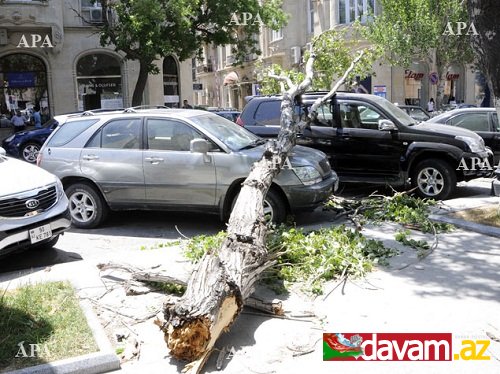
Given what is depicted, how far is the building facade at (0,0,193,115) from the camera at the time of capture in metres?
24.3

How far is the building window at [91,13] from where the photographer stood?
85.7 feet

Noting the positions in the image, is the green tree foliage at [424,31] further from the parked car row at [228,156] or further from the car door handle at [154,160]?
the car door handle at [154,160]

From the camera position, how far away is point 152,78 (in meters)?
28.6


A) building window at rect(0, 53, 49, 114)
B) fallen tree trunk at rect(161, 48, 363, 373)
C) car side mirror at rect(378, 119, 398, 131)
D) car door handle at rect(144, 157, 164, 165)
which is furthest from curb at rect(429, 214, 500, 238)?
building window at rect(0, 53, 49, 114)

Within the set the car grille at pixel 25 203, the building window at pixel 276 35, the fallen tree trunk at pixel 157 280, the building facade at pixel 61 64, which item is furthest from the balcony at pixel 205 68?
the fallen tree trunk at pixel 157 280

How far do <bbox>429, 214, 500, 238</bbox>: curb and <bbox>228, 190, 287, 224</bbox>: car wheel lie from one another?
2265mm

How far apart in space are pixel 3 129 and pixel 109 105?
16.4ft

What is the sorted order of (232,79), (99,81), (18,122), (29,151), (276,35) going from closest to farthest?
(29,151), (18,122), (99,81), (276,35), (232,79)

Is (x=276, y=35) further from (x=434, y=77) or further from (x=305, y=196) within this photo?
(x=305, y=196)

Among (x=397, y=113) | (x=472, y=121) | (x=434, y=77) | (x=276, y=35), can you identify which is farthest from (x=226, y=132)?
(x=276, y=35)

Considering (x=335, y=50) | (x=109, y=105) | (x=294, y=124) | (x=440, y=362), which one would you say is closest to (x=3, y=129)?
(x=109, y=105)

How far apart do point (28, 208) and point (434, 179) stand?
667 centimetres

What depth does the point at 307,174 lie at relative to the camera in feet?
25.7

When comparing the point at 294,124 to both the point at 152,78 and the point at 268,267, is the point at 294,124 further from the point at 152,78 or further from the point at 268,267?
the point at 152,78
